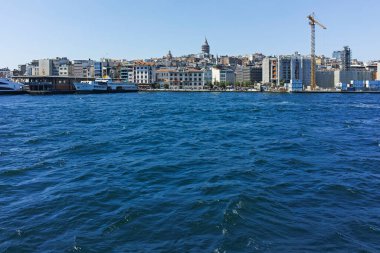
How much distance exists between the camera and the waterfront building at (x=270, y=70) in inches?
5802

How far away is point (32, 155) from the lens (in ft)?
57.4

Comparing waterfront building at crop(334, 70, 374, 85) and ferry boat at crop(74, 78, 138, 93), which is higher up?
waterfront building at crop(334, 70, 374, 85)

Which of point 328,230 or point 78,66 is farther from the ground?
point 78,66

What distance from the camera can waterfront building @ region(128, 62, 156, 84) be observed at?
5527 inches

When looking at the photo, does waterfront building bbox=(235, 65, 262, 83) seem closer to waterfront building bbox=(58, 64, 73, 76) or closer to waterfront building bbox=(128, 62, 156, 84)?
waterfront building bbox=(128, 62, 156, 84)

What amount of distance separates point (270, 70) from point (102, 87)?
6803 centimetres

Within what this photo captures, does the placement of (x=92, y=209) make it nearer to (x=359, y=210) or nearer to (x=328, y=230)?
(x=328, y=230)

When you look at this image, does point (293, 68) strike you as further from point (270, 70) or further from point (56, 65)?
point (56, 65)

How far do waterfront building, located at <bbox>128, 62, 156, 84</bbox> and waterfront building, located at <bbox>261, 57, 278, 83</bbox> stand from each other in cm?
4155

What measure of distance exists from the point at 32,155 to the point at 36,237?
9836 mm

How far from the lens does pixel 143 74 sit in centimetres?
14100

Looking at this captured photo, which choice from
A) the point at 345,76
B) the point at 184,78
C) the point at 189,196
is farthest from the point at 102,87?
the point at 189,196

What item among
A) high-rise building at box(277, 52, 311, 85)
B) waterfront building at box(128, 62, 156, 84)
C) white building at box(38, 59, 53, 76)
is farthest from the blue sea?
white building at box(38, 59, 53, 76)

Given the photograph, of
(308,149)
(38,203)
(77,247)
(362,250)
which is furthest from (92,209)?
(308,149)
